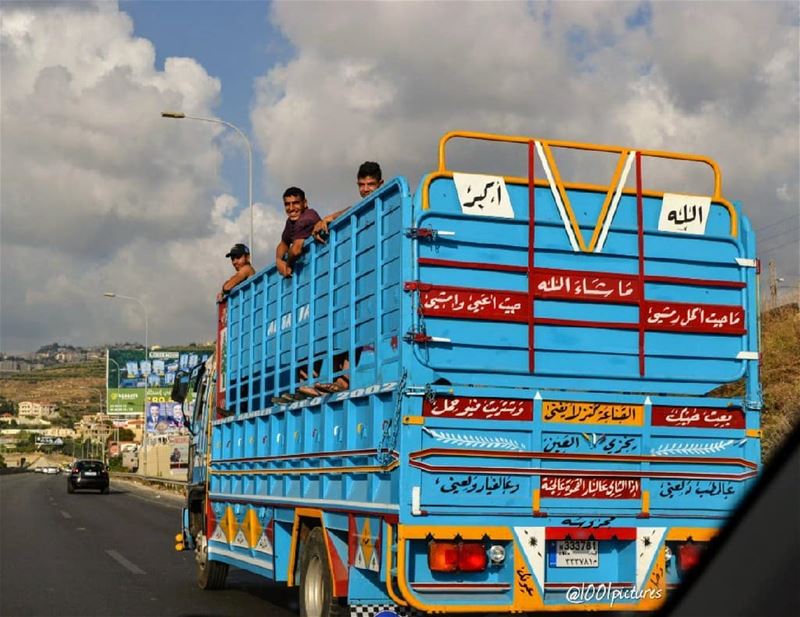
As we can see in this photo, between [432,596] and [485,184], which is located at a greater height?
[485,184]

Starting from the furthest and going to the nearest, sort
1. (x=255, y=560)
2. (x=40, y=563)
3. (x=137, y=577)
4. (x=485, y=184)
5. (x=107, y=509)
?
1. (x=107, y=509)
2. (x=40, y=563)
3. (x=137, y=577)
4. (x=255, y=560)
5. (x=485, y=184)

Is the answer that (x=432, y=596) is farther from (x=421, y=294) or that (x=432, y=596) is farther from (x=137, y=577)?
(x=137, y=577)

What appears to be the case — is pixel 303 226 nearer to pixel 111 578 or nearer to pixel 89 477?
pixel 111 578

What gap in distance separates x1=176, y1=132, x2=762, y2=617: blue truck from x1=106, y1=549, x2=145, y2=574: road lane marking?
7.44 metres

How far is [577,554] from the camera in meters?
7.09

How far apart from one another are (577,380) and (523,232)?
1.03m

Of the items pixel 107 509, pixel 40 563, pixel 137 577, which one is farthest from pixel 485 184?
pixel 107 509

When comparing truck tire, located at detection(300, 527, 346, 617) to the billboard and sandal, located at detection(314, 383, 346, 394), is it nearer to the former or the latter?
sandal, located at detection(314, 383, 346, 394)

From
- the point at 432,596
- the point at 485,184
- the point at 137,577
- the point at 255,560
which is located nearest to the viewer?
the point at 432,596

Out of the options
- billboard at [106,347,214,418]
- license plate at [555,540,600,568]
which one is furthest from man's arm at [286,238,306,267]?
billboard at [106,347,214,418]

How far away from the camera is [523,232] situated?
7348 millimetres

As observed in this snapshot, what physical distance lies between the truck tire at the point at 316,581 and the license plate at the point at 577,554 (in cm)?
157

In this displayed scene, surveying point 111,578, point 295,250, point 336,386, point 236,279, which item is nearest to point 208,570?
point 111,578

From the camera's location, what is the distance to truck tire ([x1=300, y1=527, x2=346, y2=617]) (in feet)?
25.5
